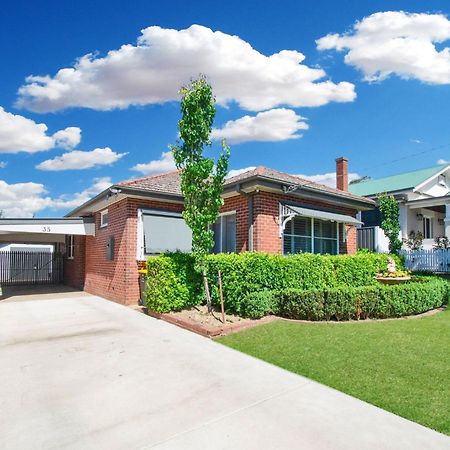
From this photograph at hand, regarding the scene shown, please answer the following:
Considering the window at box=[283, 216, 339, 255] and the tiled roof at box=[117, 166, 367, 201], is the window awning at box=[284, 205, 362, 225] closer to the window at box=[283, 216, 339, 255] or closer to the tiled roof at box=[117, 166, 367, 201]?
the window at box=[283, 216, 339, 255]

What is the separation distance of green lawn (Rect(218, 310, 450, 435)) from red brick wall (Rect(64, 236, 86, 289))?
12.8 m

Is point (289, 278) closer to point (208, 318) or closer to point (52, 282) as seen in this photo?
point (208, 318)

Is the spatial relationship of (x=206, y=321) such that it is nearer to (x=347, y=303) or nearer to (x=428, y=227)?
(x=347, y=303)

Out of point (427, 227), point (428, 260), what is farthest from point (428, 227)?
point (428, 260)

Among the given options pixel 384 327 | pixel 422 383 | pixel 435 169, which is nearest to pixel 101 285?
pixel 384 327

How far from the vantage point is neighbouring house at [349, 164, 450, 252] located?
22392 millimetres

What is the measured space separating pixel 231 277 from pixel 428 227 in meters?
20.5

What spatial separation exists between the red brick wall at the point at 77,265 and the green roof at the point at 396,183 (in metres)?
18.4

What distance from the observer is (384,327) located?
8.53 meters

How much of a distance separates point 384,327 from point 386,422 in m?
4.78

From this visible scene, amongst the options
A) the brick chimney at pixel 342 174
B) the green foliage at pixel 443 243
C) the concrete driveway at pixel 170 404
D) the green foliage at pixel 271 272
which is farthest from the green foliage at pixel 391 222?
the concrete driveway at pixel 170 404

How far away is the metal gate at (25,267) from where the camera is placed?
24641 mm

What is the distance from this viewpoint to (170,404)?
15.1ft

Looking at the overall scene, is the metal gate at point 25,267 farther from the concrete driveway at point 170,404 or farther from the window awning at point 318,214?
the concrete driveway at point 170,404
